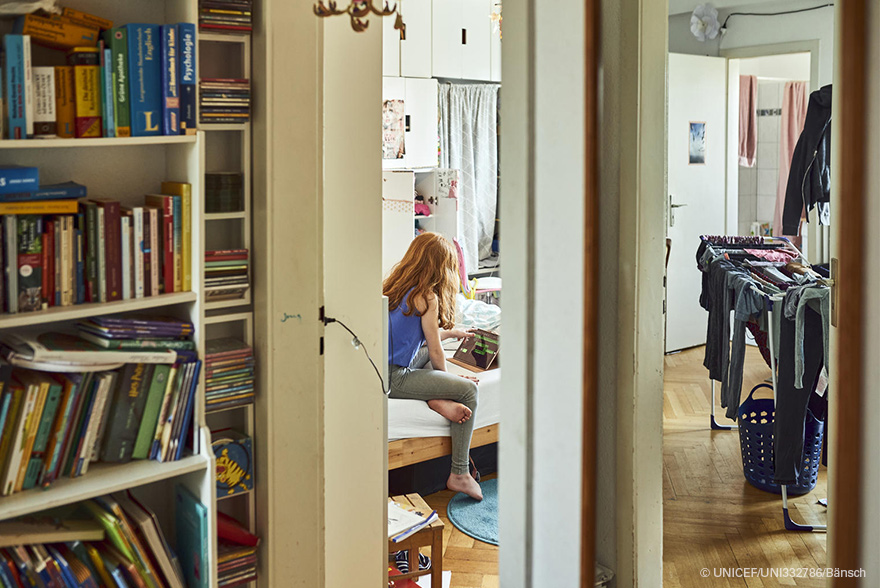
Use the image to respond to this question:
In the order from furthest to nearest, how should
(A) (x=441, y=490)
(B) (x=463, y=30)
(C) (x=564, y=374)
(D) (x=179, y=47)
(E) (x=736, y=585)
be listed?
(B) (x=463, y=30), (A) (x=441, y=490), (E) (x=736, y=585), (D) (x=179, y=47), (C) (x=564, y=374)

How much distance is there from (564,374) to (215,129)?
127cm

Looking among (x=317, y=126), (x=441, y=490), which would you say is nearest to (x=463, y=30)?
(x=441, y=490)

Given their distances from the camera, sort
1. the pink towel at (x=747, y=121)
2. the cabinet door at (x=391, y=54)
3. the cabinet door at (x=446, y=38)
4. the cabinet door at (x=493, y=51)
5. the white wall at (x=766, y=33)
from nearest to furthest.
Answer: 1. the cabinet door at (x=391, y=54)
2. the white wall at (x=766, y=33)
3. the cabinet door at (x=446, y=38)
4. the cabinet door at (x=493, y=51)
5. the pink towel at (x=747, y=121)

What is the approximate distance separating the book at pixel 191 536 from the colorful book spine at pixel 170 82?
2.99 ft

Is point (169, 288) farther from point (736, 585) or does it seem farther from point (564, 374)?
point (736, 585)

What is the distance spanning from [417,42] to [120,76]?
163 inches

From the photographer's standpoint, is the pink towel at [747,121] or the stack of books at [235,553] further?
the pink towel at [747,121]

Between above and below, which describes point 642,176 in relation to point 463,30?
below

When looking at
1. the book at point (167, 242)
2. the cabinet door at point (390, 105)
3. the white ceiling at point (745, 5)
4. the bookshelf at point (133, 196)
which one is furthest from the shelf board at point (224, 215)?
the white ceiling at point (745, 5)

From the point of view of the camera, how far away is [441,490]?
3994 mm

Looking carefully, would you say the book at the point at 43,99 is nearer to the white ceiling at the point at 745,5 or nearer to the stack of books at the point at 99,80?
the stack of books at the point at 99,80

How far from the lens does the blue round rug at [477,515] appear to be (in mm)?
3512

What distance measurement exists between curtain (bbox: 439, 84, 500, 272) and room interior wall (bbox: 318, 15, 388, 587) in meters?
3.46

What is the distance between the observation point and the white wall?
5.78m
